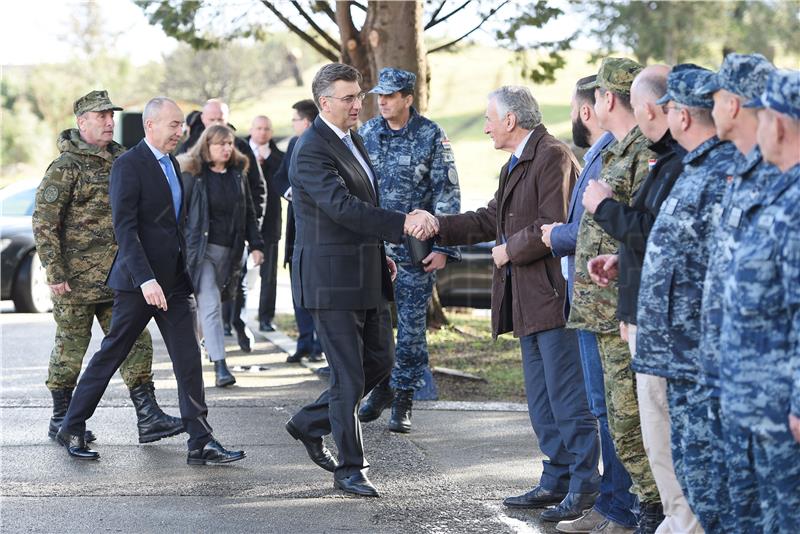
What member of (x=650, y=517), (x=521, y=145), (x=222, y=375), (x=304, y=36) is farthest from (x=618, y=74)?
(x=304, y=36)

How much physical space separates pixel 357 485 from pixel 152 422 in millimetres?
1781

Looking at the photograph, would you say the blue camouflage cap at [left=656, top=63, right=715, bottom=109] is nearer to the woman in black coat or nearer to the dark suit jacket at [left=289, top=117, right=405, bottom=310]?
the dark suit jacket at [left=289, top=117, right=405, bottom=310]

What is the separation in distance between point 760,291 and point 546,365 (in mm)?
2562

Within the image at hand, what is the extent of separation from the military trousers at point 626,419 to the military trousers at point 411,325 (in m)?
3.13

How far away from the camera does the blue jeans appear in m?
5.99

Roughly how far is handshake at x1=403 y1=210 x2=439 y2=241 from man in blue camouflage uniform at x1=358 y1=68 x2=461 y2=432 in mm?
1723

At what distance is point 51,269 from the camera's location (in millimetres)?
7949

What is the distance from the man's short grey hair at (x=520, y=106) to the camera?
6.70 m

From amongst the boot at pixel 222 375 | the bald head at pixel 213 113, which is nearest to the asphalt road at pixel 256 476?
the boot at pixel 222 375

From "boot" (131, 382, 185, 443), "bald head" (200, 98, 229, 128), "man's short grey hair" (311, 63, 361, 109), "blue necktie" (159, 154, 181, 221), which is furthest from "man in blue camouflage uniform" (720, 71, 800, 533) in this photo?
"bald head" (200, 98, 229, 128)

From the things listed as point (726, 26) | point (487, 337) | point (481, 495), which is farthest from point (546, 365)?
point (726, 26)

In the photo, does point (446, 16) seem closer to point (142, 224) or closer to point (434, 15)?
point (434, 15)

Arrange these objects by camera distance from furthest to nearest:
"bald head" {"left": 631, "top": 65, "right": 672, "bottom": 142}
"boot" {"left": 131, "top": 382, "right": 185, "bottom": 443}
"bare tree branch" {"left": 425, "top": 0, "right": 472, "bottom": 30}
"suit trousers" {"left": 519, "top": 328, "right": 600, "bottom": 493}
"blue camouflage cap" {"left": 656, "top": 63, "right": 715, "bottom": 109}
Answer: "bare tree branch" {"left": 425, "top": 0, "right": 472, "bottom": 30}, "boot" {"left": 131, "top": 382, "right": 185, "bottom": 443}, "suit trousers" {"left": 519, "top": 328, "right": 600, "bottom": 493}, "bald head" {"left": 631, "top": 65, "right": 672, "bottom": 142}, "blue camouflage cap" {"left": 656, "top": 63, "right": 715, "bottom": 109}

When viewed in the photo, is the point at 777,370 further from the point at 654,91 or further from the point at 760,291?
the point at 654,91
